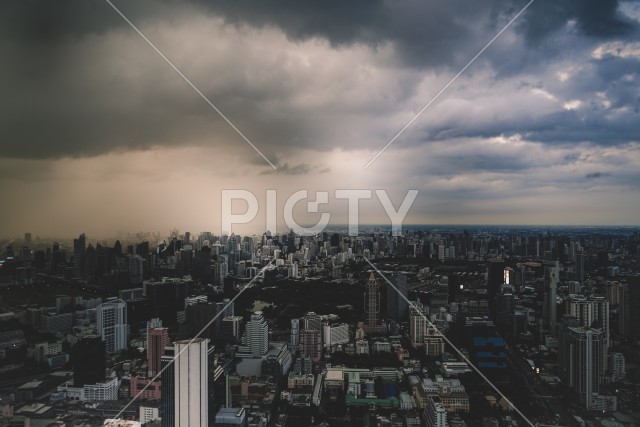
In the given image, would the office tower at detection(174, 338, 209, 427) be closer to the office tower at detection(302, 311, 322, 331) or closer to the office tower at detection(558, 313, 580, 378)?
the office tower at detection(302, 311, 322, 331)

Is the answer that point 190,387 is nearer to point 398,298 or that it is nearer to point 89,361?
point 89,361

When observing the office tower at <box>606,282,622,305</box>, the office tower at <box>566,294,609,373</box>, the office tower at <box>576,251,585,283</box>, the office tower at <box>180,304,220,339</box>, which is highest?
the office tower at <box>576,251,585,283</box>

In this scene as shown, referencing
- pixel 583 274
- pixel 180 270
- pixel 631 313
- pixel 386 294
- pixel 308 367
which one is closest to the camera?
pixel 631 313

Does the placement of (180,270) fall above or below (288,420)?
above

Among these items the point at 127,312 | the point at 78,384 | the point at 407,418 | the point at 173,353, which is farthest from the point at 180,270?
the point at 407,418

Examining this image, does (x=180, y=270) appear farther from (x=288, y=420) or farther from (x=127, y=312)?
(x=288, y=420)

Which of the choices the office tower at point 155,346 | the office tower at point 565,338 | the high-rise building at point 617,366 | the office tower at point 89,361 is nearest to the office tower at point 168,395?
the office tower at point 155,346

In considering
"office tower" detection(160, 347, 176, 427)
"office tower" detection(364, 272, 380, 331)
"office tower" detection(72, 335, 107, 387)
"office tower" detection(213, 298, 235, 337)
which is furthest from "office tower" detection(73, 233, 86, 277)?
"office tower" detection(364, 272, 380, 331)
